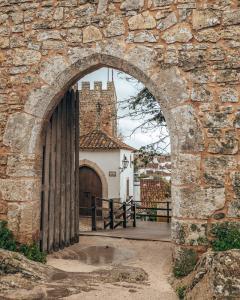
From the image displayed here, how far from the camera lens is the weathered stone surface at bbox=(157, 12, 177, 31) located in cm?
396

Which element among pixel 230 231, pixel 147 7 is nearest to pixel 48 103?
pixel 147 7

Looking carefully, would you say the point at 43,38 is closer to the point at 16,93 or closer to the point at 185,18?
the point at 16,93

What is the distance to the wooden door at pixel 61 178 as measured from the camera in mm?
4770

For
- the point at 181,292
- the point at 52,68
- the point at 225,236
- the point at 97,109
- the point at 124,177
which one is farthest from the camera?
the point at 97,109

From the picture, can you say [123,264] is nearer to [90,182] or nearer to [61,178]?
[61,178]

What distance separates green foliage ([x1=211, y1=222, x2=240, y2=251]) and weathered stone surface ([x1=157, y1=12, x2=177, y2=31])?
2476 mm

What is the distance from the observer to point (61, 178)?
529cm

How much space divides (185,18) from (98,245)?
389 centimetres

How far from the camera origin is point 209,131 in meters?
3.74

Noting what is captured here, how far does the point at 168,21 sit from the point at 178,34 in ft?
0.72

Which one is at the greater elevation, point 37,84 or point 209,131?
point 37,84

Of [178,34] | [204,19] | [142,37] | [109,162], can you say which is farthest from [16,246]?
[109,162]

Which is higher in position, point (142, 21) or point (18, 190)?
point (142, 21)

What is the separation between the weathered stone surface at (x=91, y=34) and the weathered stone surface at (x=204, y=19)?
122 centimetres
